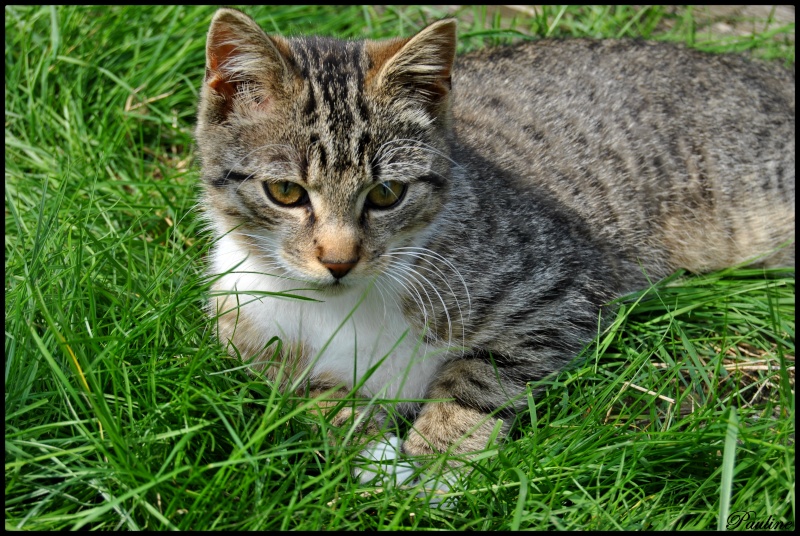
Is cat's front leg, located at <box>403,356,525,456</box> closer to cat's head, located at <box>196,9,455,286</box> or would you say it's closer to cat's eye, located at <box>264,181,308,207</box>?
cat's head, located at <box>196,9,455,286</box>

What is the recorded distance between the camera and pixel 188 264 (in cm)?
351

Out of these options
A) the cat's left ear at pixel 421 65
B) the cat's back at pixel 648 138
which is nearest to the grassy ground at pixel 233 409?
the cat's back at pixel 648 138

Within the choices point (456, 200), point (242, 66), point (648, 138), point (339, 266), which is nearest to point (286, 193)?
point (339, 266)

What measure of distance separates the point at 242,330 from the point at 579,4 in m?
3.57

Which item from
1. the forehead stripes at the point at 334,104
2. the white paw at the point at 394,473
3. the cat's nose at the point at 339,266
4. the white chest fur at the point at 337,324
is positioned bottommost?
the white paw at the point at 394,473

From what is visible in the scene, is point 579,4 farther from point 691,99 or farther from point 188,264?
point 188,264

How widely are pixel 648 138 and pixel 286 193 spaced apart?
7.11 feet

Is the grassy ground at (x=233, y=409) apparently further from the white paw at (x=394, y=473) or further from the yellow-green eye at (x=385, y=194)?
the yellow-green eye at (x=385, y=194)

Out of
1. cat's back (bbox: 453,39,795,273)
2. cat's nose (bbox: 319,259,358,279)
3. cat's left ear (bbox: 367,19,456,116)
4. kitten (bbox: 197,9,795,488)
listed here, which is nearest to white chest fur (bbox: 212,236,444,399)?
kitten (bbox: 197,9,795,488)

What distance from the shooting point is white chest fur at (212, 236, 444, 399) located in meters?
3.25

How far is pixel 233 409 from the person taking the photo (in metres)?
2.99

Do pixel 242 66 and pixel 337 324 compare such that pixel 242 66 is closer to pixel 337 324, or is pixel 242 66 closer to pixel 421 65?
pixel 421 65

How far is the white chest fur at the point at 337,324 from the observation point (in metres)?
3.25

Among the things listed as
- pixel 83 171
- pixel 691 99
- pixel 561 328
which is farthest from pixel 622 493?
pixel 83 171
